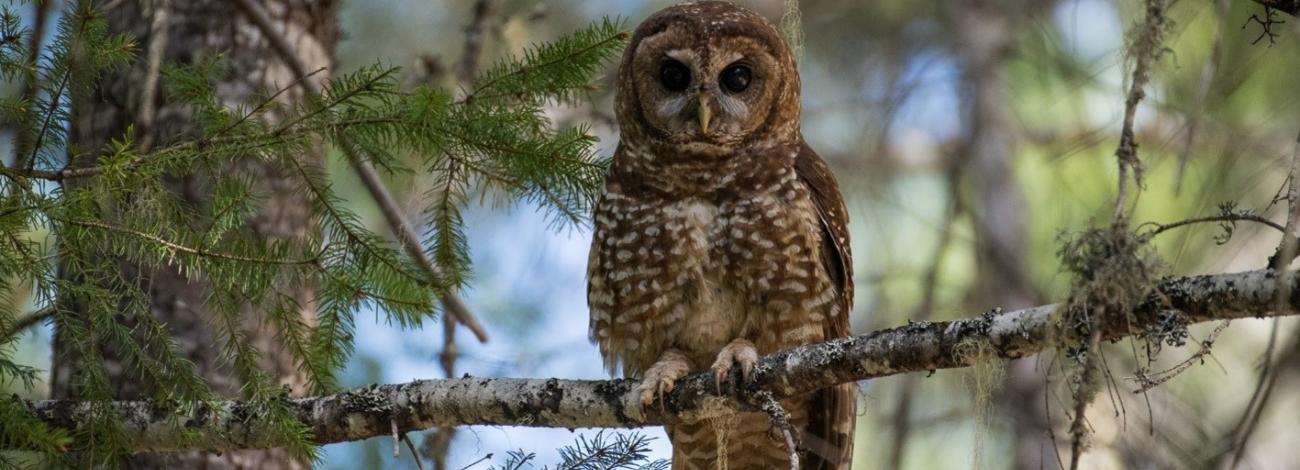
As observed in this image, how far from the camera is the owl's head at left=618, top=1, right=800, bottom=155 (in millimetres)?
4109

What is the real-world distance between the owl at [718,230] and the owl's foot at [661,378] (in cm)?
1

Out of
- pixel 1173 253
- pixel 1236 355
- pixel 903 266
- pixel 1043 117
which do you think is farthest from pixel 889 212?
pixel 1173 253

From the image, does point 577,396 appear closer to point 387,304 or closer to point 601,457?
point 601,457

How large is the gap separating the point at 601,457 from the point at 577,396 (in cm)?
18

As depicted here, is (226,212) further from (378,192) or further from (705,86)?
(705,86)

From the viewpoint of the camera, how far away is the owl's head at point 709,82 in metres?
4.11

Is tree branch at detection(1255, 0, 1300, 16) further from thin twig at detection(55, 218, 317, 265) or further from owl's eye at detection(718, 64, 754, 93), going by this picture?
thin twig at detection(55, 218, 317, 265)

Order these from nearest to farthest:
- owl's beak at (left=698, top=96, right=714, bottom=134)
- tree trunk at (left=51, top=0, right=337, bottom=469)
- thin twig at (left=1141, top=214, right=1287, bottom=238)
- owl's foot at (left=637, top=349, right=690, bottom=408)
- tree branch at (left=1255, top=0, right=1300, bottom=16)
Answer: thin twig at (left=1141, top=214, right=1287, bottom=238), tree branch at (left=1255, top=0, right=1300, bottom=16), owl's foot at (left=637, top=349, right=690, bottom=408), owl's beak at (left=698, top=96, right=714, bottom=134), tree trunk at (left=51, top=0, right=337, bottom=469)

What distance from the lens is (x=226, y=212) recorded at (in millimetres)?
3125

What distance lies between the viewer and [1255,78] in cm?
451

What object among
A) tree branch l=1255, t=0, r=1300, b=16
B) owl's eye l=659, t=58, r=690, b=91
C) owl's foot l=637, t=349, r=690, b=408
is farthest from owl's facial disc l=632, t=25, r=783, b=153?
tree branch l=1255, t=0, r=1300, b=16

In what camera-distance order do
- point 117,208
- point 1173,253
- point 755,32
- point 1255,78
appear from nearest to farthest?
point 117,208
point 1173,253
point 755,32
point 1255,78

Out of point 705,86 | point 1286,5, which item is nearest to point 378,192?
point 705,86

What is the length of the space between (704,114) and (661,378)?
2.76 ft
